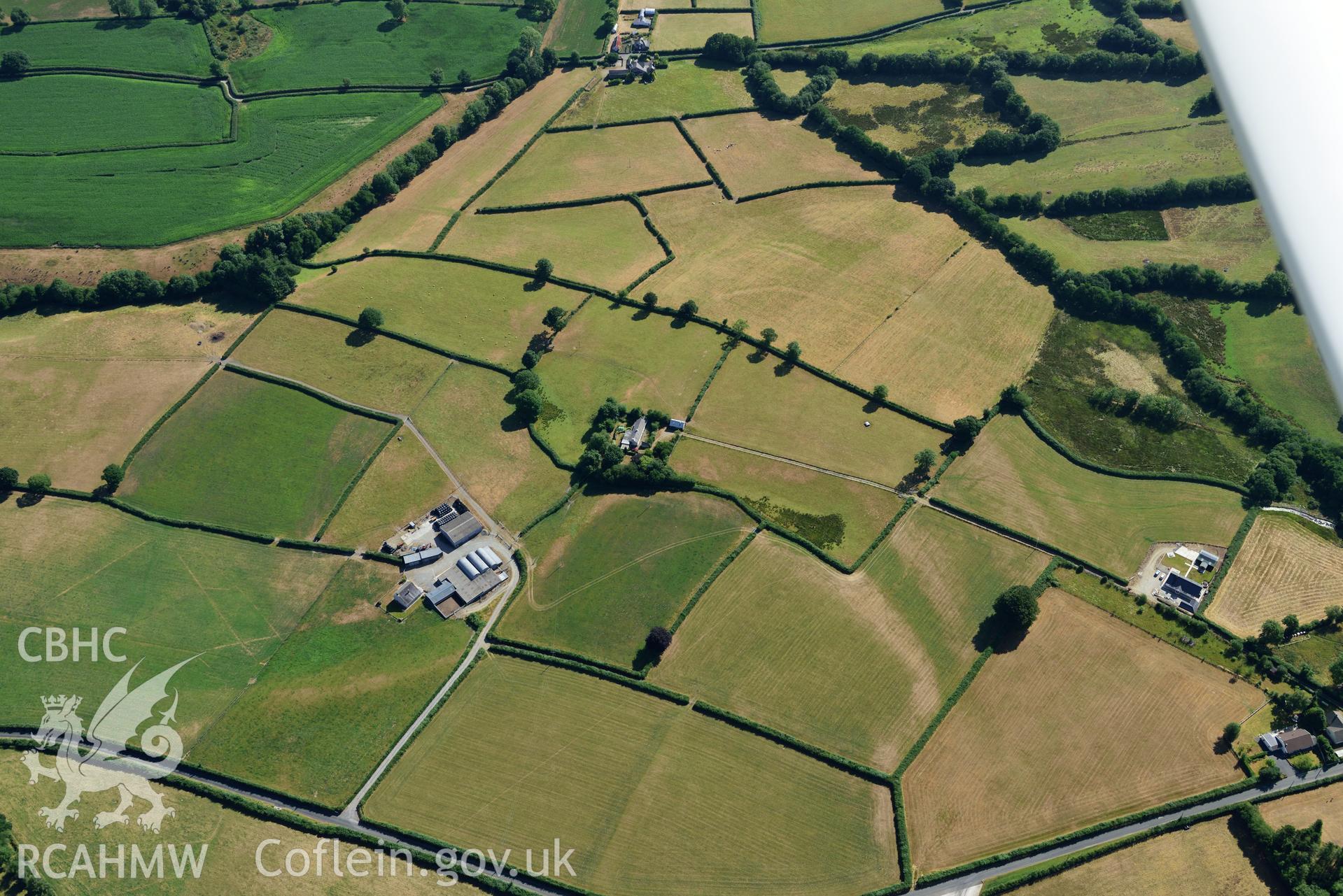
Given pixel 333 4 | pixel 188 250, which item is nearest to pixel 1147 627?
pixel 188 250

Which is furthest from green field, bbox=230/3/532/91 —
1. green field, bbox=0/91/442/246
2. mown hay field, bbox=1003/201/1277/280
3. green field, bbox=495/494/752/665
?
mown hay field, bbox=1003/201/1277/280

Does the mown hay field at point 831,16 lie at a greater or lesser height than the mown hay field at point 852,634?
greater

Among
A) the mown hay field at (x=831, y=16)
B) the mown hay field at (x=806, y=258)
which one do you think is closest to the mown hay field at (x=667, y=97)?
the mown hay field at (x=831, y=16)

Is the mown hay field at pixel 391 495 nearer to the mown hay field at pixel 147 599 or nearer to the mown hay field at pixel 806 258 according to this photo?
the mown hay field at pixel 147 599

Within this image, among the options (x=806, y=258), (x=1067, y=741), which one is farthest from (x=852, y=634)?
(x=806, y=258)

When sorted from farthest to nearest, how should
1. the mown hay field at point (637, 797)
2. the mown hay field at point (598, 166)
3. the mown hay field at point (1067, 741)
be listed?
the mown hay field at point (598, 166)
the mown hay field at point (1067, 741)
the mown hay field at point (637, 797)

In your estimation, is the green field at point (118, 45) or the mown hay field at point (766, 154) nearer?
the mown hay field at point (766, 154)

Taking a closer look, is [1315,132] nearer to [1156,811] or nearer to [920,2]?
[1156,811]

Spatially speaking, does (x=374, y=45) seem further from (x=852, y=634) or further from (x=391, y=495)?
Answer: (x=852, y=634)
